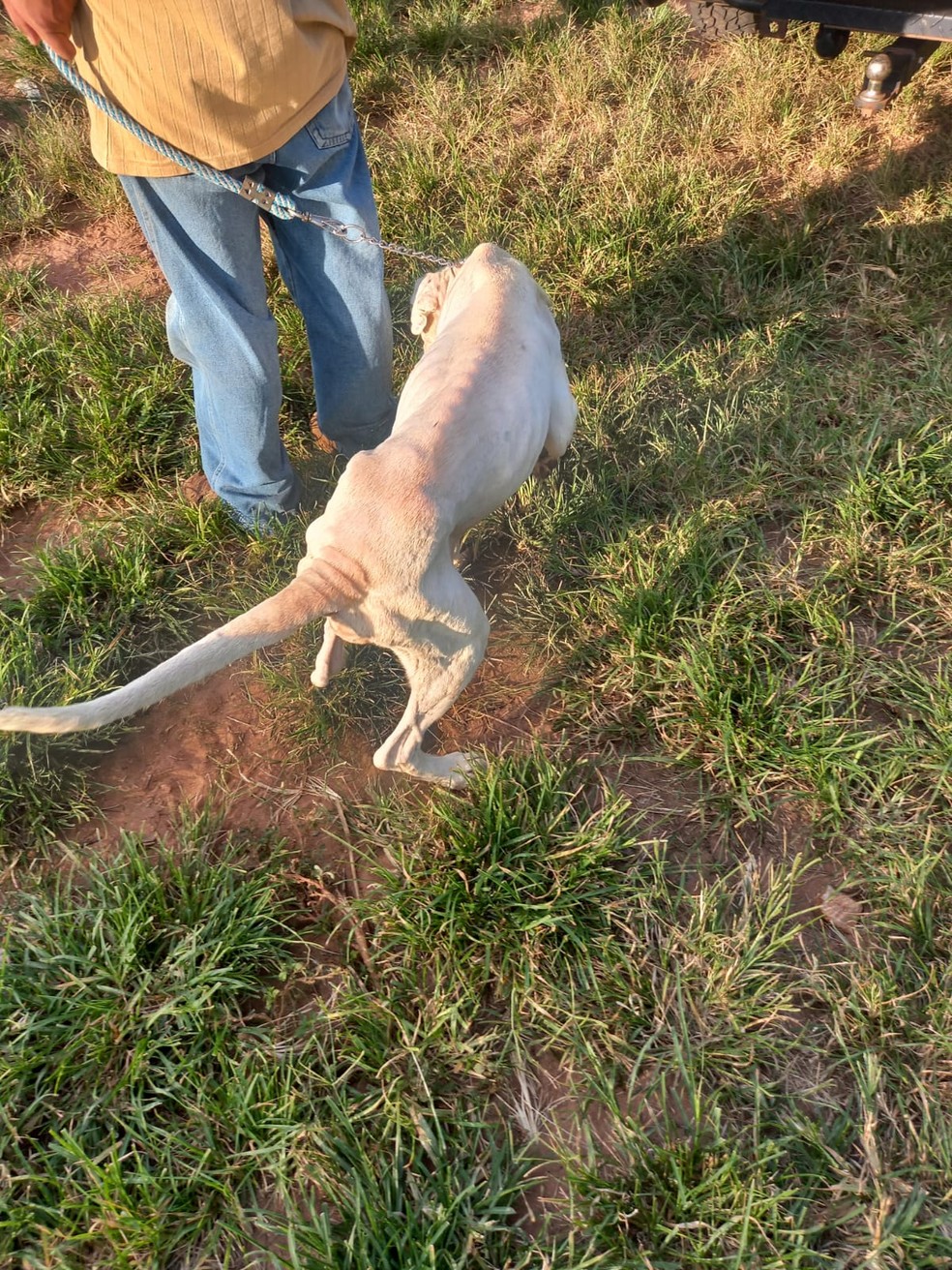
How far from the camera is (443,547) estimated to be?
2182 millimetres

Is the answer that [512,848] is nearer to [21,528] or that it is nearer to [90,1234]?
[90,1234]

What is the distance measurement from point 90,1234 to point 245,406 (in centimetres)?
227

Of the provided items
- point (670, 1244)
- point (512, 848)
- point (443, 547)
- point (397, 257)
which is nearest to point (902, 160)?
point (397, 257)

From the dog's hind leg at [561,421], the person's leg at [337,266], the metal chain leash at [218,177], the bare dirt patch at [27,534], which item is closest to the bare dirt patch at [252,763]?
the dog's hind leg at [561,421]

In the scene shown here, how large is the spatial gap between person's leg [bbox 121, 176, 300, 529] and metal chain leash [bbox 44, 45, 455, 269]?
2.7 inches

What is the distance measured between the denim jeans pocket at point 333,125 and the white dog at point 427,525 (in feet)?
1.75

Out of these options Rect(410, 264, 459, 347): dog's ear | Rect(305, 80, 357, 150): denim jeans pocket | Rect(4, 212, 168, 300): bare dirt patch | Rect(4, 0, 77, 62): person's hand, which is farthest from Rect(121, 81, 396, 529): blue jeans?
Rect(4, 212, 168, 300): bare dirt patch

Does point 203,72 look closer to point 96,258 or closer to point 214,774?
point 214,774

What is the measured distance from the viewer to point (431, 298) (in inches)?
115

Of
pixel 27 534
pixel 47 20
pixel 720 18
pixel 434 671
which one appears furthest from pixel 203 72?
pixel 720 18

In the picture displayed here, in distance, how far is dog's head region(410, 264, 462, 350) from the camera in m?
2.92

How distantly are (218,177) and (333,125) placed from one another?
17.6 inches

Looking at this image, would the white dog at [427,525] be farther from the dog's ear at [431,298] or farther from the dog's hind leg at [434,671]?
the dog's ear at [431,298]

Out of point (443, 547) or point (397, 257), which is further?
point (397, 257)
